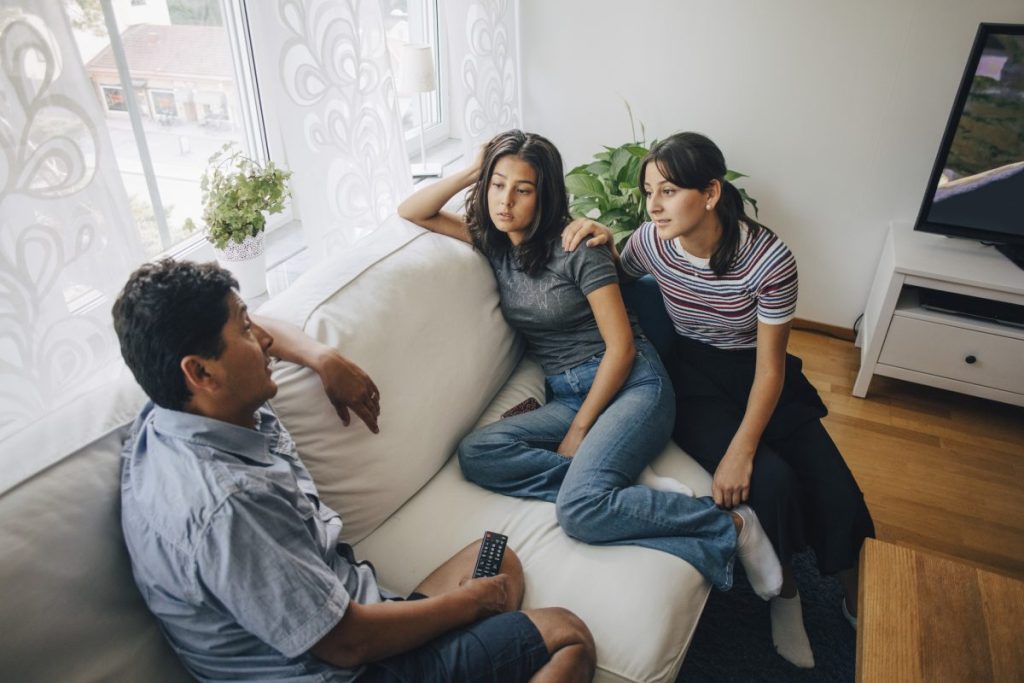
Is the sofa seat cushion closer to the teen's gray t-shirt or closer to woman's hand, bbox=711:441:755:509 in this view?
woman's hand, bbox=711:441:755:509

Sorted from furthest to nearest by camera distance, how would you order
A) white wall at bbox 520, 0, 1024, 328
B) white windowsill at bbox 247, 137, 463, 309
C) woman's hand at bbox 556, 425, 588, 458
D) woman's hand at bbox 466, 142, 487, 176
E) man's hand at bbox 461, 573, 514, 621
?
white wall at bbox 520, 0, 1024, 328 < white windowsill at bbox 247, 137, 463, 309 < woman's hand at bbox 466, 142, 487, 176 < woman's hand at bbox 556, 425, 588, 458 < man's hand at bbox 461, 573, 514, 621

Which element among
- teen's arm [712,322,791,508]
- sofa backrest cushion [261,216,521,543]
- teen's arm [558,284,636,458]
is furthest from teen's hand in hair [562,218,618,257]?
teen's arm [712,322,791,508]

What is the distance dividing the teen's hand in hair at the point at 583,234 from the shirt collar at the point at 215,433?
0.86m

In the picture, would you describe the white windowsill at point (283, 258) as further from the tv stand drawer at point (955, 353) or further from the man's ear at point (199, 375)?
the tv stand drawer at point (955, 353)

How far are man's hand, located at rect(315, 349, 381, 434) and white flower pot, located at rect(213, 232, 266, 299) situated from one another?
0.41 meters

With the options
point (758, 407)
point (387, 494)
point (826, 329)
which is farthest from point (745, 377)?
point (826, 329)

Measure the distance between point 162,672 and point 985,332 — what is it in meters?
2.42

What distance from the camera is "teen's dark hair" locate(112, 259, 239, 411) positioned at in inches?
34.6

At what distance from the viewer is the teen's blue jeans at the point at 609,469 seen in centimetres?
134

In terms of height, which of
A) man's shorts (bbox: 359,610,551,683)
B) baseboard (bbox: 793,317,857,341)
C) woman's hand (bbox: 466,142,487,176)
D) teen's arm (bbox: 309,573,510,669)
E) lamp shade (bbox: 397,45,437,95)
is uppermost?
lamp shade (bbox: 397,45,437,95)

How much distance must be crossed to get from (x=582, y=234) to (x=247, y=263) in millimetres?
797

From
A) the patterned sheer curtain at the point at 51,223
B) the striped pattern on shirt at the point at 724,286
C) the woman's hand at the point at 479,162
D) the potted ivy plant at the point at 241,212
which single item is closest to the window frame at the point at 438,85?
the woman's hand at the point at 479,162

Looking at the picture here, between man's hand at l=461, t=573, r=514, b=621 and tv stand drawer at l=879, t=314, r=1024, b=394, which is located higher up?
man's hand at l=461, t=573, r=514, b=621

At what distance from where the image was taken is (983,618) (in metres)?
1.14
